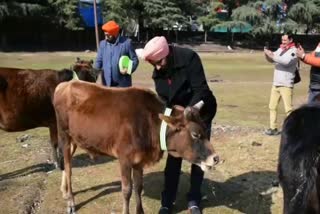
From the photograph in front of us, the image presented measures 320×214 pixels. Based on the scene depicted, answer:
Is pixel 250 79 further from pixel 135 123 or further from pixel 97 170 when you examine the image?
pixel 135 123

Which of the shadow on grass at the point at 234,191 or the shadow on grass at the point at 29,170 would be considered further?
the shadow on grass at the point at 29,170

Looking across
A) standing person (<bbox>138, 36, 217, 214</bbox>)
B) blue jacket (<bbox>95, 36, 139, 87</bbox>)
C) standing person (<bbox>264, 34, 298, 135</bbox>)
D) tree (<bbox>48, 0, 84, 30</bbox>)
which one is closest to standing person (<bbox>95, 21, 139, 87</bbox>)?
blue jacket (<bbox>95, 36, 139, 87</bbox>)

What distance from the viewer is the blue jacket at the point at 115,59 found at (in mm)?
7555

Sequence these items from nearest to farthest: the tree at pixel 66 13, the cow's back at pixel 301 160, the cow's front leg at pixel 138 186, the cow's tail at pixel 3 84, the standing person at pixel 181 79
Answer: the cow's back at pixel 301 160, the standing person at pixel 181 79, the cow's front leg at pixel 138 186, the cow's tail at pixel 3 84, the tree at pixel 66 13

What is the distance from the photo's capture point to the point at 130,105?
532cm

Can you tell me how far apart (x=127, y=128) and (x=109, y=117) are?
1.00 feet

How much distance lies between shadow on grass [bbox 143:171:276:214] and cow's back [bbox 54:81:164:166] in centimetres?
123

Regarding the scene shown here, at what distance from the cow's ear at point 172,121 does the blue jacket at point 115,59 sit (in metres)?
2.79

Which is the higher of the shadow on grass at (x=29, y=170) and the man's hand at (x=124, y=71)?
the man's hand at (x=124, y=71)

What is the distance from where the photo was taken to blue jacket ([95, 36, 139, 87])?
24.8ft

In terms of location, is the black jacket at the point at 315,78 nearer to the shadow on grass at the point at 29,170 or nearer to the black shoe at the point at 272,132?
the black shoe at the point at 272,132

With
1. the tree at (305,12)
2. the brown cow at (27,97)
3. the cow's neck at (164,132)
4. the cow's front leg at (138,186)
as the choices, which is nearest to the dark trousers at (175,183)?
the cow's front leg at (138,186)

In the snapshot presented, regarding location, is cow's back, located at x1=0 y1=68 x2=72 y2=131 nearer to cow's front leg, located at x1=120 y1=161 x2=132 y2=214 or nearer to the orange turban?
the orange turban

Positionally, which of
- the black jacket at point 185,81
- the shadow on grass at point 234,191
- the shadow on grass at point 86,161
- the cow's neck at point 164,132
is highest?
the black jacket at point 185,81
